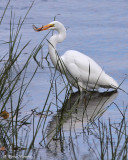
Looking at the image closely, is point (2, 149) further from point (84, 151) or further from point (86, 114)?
point (86, 114)

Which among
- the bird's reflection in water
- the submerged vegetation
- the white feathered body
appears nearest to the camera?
the submerged vegetation

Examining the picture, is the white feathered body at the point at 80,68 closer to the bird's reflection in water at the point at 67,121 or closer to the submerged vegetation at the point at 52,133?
the bird's reflection in water at the point at 67,121

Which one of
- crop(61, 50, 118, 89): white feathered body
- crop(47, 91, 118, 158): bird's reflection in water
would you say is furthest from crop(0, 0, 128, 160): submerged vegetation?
crop(61, 50, 118, 89): white feathered body

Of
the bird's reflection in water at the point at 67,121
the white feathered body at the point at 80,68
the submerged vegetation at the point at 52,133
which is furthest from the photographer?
the white feathered body at the point at 80,68

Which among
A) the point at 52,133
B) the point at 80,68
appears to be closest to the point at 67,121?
the point at 52,133

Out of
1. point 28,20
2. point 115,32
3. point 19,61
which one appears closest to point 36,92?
point 19,61

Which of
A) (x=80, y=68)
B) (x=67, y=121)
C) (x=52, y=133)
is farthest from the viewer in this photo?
(x=80, y=68)

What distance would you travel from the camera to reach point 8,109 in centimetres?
565

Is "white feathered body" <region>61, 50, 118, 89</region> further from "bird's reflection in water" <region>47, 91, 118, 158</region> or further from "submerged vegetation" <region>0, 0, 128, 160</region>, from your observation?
"submerged vegetation" <region>0, 0, 128, 160</region>

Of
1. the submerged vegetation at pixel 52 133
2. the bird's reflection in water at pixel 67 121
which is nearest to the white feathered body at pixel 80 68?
the bird's reflection in water at pixel 67 121

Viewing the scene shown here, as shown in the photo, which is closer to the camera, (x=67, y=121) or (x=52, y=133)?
(x=52, y=133)

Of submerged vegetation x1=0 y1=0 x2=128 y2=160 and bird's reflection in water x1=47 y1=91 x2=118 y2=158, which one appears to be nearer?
submerged vegetation x1=0 y1=0 x2=128 y2=160

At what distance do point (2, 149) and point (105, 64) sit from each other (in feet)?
13.2

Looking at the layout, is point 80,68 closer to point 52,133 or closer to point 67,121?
point 67,121
